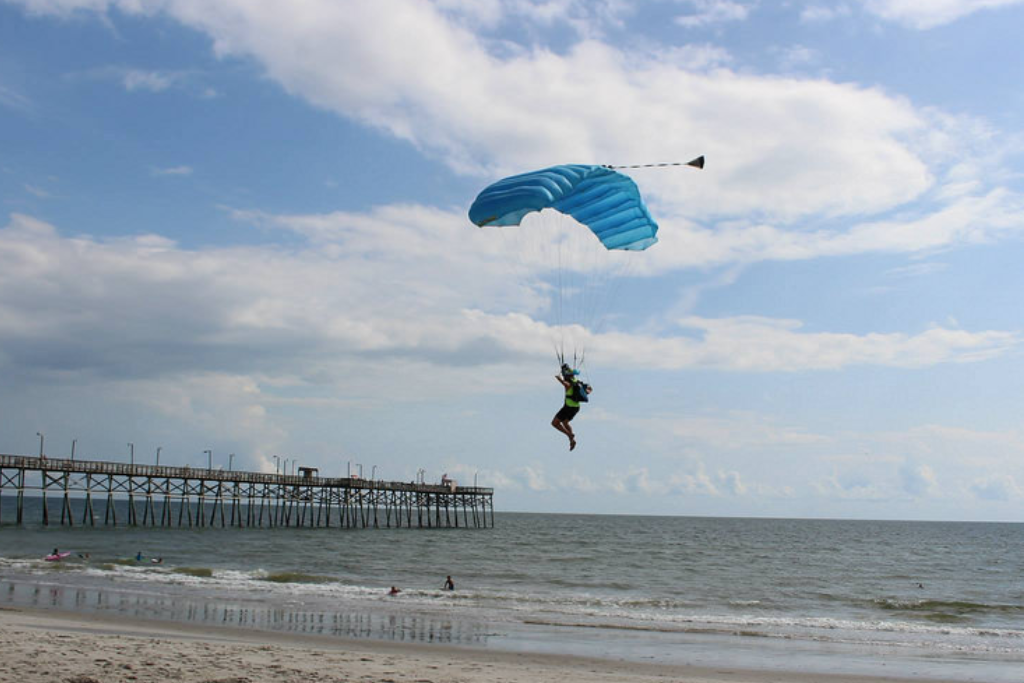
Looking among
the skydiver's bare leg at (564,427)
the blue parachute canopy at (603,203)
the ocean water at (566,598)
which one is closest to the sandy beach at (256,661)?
the ocean water at (566,598)

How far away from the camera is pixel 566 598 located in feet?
85.2

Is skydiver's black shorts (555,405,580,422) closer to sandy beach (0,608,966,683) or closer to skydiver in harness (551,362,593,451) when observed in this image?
skydiver in harness (551,362,593,451)

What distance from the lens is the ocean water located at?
17.0 meters

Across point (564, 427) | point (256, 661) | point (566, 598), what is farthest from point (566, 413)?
point (566, 598)

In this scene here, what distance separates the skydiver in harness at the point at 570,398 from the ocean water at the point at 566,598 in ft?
13.5

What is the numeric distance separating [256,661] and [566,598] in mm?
14943

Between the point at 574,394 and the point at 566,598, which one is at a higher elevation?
the point at 574,394

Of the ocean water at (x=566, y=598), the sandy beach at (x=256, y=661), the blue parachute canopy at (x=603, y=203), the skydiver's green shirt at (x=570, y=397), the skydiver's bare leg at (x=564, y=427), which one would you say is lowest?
the ocean water at (x=566, y=598)

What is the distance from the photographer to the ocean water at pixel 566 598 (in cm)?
1697

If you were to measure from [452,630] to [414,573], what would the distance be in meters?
15.4

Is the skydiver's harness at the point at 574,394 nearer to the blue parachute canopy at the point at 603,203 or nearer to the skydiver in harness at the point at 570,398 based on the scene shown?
the skydiver in harness at the point at 570,398

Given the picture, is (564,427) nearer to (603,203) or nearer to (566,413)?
(566,413)

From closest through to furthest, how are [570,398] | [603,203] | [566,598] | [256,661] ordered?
[256,661]
[570,398]
[603,203]
[566,598]

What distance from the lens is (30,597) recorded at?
20.3 meters
